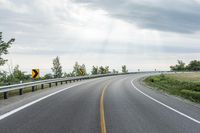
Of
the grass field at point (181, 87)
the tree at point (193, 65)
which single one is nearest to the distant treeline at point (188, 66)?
the tree at point (193, 65)

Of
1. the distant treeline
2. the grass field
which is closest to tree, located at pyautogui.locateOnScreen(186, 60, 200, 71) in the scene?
the distant treeline

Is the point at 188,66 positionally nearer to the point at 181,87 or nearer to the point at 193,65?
the point at 193,65

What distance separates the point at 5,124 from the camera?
9531 mm

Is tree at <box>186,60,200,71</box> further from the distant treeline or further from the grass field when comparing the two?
the grass field

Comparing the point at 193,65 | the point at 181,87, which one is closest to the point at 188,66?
the point at 193,65

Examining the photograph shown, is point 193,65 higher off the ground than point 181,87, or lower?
higher

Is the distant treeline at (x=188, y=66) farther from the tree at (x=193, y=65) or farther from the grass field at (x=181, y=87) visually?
the grass field at (x=181, y=87)

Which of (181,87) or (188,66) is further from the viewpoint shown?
(188,66)

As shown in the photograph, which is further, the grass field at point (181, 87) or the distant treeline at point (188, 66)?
the distant treeline at point (188, 66)

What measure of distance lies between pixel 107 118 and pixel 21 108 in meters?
4.56

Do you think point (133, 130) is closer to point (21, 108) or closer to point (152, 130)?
point (152, 130)

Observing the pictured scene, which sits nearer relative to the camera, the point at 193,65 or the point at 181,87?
the point at 181,87

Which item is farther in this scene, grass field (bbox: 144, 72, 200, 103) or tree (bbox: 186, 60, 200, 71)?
tree (bbox: 186, 60, 200, 71)

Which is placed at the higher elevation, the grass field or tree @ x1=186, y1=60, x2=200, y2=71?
tree @ x1=186, y1=60, x2=200, y2=71
